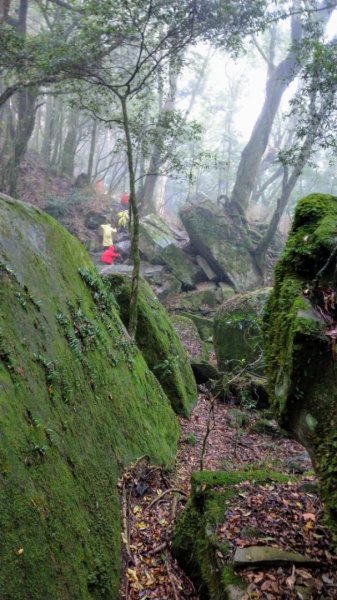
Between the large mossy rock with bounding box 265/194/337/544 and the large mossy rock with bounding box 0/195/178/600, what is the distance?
1.69m

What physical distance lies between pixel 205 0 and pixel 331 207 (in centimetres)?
958

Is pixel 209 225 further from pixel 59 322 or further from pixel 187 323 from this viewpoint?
pixel 59 322

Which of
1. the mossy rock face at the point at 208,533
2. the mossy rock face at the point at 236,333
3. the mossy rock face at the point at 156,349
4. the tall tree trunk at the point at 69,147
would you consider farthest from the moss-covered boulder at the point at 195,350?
the tall tree trunk at the point at 69,147

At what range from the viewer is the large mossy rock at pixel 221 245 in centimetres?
1825

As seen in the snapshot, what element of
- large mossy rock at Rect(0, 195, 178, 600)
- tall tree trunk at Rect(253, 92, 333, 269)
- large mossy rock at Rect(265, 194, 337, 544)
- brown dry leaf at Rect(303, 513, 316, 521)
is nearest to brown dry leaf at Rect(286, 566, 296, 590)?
brown dry leaf at Rect(303, 513, 316, 521)

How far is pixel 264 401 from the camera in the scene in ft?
32.7

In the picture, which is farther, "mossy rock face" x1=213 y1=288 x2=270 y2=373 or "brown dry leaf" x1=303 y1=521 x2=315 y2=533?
"mossy rock face" x1=213 y1=288 x2=270 y2=373

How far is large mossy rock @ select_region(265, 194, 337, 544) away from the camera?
105 inches

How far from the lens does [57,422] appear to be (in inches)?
140

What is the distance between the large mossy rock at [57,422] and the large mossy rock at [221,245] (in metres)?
12.6

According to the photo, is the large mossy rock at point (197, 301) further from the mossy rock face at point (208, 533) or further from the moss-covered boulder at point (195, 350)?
the mossy rock face at point (208, 533)

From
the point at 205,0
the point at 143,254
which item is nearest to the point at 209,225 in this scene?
the point at 143,254

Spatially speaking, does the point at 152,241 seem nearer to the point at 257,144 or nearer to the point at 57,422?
the point at 257,144

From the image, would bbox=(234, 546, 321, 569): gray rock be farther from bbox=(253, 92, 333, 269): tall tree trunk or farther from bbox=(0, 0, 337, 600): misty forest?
bbox=(253, 92, 333, 269): tall tree trunk
